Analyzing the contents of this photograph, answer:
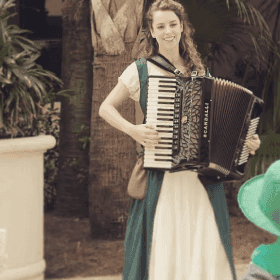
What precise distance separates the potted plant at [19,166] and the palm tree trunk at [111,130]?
0.83 meters

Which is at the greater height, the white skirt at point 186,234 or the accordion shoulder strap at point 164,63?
the accordion shoulder strap at point 164,63

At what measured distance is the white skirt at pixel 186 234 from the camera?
3.26 metres

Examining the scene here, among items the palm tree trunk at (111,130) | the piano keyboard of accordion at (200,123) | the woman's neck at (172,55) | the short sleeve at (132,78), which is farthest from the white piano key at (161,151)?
the palm tree trunk at (111,130)

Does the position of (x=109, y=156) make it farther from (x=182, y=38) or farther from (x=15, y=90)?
(x=182, y=38)

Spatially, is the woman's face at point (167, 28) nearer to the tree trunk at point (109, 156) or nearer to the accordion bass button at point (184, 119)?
the accordion bass button at point (184, 119)

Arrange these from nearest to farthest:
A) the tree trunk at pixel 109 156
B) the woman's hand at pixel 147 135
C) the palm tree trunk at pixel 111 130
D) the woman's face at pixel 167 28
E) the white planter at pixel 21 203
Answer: the woman's hand at pixel 147 135, the woman's face at pixel 167 28, the white planter at pixel 21 203, the palm tree trunk at pixel 111 130, the tree trunk at pixel 109 156

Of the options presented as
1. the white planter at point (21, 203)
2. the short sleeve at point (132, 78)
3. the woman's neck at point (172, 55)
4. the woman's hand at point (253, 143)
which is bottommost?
the white planter at point (21, 203)

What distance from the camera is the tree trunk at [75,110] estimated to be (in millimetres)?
6184

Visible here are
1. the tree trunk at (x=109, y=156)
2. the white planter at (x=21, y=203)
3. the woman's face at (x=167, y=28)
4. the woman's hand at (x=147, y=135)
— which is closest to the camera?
the woman's hand at (x=147, y=135)

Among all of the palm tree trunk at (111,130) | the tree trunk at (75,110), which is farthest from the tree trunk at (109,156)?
the tree trunk at (75,110)

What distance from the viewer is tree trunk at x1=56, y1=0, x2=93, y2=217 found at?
6184 mm

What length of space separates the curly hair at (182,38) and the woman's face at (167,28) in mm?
29

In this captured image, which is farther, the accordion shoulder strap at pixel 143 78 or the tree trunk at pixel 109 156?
the tree trunk at pixel 109 156

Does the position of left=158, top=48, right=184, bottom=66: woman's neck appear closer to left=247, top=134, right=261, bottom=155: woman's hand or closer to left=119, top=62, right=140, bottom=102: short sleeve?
left=119, top=62, right=140, bottom=102: short sleeve
